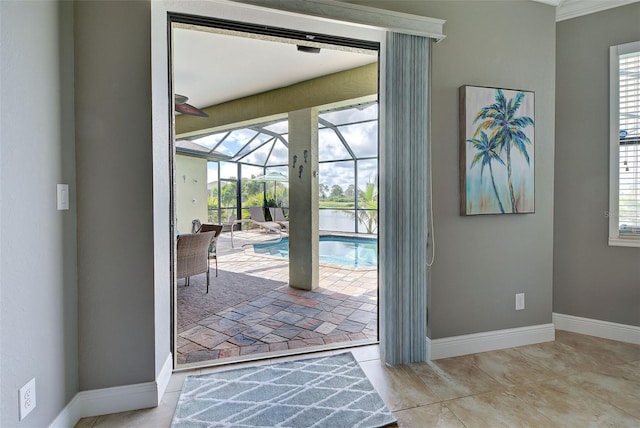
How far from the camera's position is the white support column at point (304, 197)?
381cm

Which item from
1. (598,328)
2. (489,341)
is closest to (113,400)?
(489,341)

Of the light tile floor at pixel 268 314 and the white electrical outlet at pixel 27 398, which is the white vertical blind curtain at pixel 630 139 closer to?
the light tile floor at pixel 268 314

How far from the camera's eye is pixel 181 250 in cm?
321

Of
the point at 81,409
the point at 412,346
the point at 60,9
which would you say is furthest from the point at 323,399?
the point at 60,9

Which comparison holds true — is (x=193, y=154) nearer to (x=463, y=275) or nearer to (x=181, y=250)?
(x=181, y=250)

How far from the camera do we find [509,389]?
183cm

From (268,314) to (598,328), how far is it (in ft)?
9.78

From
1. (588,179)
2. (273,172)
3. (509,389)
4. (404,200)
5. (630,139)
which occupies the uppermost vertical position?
(273,172)

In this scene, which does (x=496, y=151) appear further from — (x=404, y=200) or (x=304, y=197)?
(x=304, y=197)

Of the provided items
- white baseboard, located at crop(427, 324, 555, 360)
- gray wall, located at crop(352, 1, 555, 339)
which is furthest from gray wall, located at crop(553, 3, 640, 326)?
white baseboard, located at crop(427, 324, 555, 360)

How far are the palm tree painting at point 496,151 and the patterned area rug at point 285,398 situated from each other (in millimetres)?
1467

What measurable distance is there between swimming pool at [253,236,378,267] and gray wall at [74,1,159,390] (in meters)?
4.72

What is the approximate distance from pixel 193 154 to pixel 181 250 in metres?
5.06

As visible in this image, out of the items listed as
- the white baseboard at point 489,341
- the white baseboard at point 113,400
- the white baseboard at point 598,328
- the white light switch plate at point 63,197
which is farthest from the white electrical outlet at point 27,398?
the white baseboard at point 598,328
